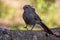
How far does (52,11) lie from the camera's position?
6227 millimetres

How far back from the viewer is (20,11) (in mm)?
6367

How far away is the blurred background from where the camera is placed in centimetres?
607

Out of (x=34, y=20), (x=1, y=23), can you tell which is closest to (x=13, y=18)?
(x=1, y=23)

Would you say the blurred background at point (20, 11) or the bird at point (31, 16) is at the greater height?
the bird at point (31, 16)

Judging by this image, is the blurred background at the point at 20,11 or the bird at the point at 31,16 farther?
the blurred background at the point at 20,11

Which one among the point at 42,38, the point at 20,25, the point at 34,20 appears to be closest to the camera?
the point at 42,38

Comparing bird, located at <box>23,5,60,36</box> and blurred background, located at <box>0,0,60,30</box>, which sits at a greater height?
bird, located at <box>23,5,60,36</box>

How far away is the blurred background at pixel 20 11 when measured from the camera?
6070 mm

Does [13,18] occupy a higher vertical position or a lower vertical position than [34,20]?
lower

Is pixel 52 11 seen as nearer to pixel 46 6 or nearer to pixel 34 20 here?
pixel 46 6

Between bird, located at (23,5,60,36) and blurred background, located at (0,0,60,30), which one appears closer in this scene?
bird, located at (23,5,60,36)

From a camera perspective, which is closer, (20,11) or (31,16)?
(31,16)

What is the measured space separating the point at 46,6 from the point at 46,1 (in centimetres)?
13

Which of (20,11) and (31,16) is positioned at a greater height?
(31,16)
